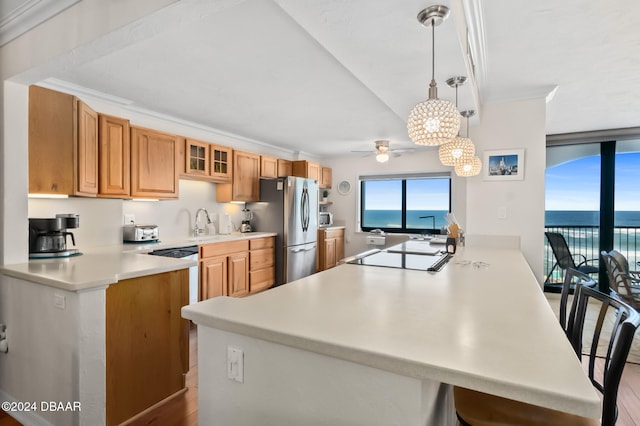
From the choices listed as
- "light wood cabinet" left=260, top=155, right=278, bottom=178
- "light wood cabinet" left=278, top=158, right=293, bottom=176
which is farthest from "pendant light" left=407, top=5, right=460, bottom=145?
"light wood cabinet" left=278, top=158, right=293, bottom=176

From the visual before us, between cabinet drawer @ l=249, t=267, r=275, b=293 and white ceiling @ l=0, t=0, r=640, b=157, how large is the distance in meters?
2.10

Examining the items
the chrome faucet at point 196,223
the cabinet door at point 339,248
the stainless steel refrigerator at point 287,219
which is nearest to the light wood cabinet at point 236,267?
the stainless steel refrigerator at point 287,219

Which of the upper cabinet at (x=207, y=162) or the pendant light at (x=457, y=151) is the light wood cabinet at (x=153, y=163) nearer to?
the upper cabinet at (x=207, y=162)

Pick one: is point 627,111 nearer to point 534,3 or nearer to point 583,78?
point 583,78

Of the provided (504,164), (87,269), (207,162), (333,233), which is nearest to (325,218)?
(333,233)

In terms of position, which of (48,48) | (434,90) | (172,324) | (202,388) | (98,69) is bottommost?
(172,324)

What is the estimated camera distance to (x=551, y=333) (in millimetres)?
895

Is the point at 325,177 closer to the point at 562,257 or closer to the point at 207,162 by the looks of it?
the point at 207,162

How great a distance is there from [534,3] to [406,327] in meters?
1.81

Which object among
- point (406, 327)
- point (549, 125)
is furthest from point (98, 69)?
point (549, 125)

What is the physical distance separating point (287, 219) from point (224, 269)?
4.06 ft

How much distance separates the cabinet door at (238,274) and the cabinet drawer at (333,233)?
6.27 feet

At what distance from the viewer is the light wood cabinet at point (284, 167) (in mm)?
5320

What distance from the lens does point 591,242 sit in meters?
4.59
